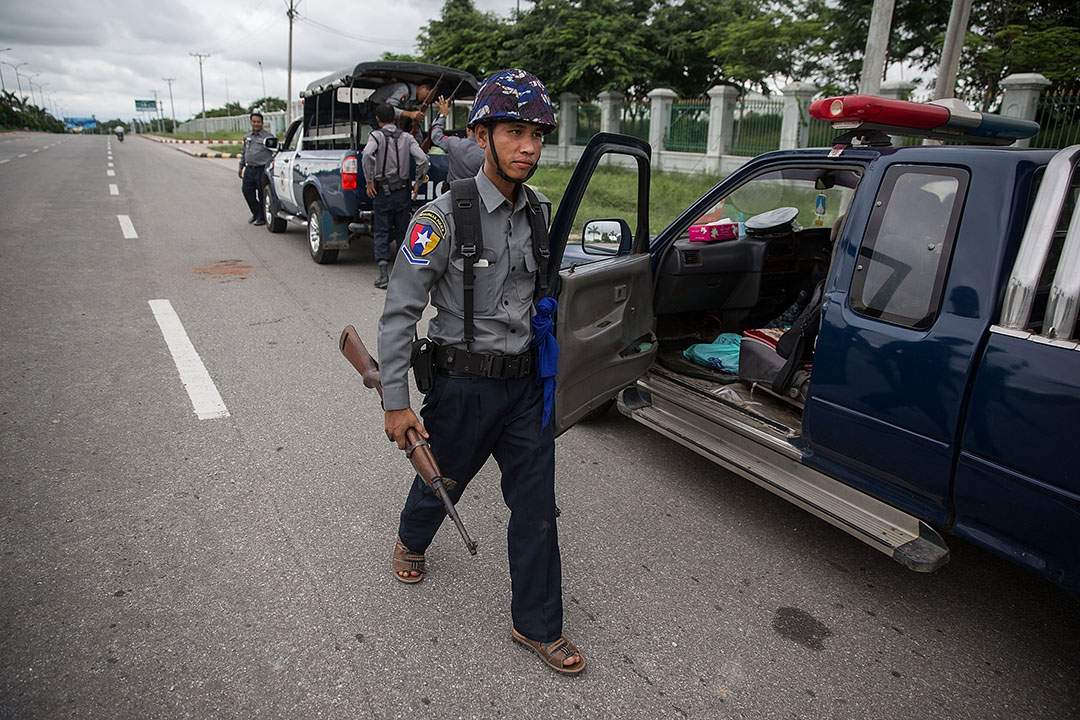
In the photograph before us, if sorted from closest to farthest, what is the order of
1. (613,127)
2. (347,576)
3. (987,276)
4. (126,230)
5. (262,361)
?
Answer: (987,276) → (347,576) → (262,361) → (126,230) → (613,127)

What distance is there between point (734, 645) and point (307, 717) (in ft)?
4.65

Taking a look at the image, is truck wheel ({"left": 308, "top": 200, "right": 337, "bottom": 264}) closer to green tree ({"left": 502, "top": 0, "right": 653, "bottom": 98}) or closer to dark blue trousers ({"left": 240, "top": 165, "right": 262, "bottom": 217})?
dark blue trousers ({"left": 240, "top": 165, "right": 262, "bottom": 217})

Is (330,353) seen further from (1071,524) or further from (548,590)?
(1071,524)

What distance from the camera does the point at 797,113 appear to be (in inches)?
550

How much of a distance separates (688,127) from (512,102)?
51.8 feet

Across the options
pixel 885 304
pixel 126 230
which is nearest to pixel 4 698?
pixel 885 304

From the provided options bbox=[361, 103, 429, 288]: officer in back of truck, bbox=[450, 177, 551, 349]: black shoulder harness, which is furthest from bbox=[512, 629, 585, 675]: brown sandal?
bbox=[361, 103, 429, 288]: officer in back of truck

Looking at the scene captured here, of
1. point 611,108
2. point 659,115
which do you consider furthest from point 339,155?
point 611,108

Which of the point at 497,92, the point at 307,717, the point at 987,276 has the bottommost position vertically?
the point at 307,717

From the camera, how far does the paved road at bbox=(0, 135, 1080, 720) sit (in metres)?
2.19

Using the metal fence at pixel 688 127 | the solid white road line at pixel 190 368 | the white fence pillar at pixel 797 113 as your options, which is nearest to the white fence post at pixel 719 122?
the metal fence at pixel 688 127

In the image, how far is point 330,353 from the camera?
5285 mm

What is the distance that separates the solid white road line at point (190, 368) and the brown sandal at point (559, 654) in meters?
2.63

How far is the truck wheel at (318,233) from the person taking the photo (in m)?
8.27
